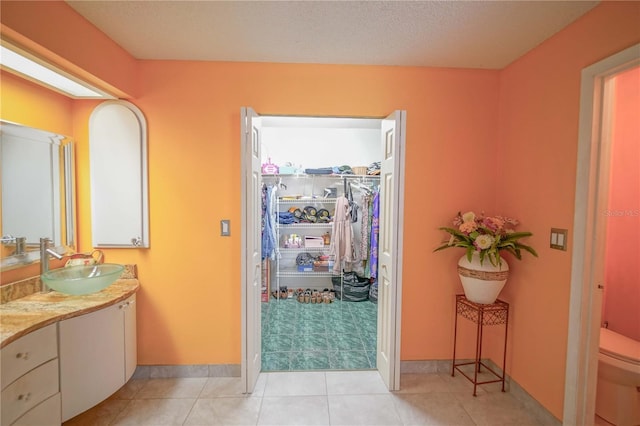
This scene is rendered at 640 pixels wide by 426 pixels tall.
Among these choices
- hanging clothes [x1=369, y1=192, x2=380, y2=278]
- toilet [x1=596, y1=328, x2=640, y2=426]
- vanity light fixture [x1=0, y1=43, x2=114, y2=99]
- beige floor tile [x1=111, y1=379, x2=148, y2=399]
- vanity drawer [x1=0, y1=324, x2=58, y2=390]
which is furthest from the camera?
hanging clothes [x1=369, y1=192, x2=380, y2=278]

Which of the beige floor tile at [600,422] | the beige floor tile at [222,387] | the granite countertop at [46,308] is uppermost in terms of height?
the granite countertop at [46,308]

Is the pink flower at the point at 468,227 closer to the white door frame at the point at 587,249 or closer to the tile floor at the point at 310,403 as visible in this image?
the white door frame at the point at 587,249

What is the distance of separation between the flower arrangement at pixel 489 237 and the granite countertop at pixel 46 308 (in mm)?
2293

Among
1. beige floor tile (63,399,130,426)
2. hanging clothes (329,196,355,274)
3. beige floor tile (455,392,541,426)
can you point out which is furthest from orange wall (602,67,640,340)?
beige floor tile (63,399,130,426)

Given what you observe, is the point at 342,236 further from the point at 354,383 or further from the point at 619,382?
the point at 619,382

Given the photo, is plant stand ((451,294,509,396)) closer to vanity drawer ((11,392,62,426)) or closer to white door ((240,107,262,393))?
white door ((240,107,262,393))

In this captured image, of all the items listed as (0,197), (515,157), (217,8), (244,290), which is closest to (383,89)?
(515,157)

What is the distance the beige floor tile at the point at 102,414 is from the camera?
A: 5.74ft

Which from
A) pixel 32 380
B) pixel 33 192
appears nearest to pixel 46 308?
pixel 32 380

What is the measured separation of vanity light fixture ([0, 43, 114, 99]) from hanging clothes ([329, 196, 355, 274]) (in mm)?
2626

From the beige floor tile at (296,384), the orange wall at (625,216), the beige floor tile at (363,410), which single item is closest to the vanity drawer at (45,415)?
the beige floor tile at (296,384)

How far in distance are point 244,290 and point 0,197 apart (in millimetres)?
1509

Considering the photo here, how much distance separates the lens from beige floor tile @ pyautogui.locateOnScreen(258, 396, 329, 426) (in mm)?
1765

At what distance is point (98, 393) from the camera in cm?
166
